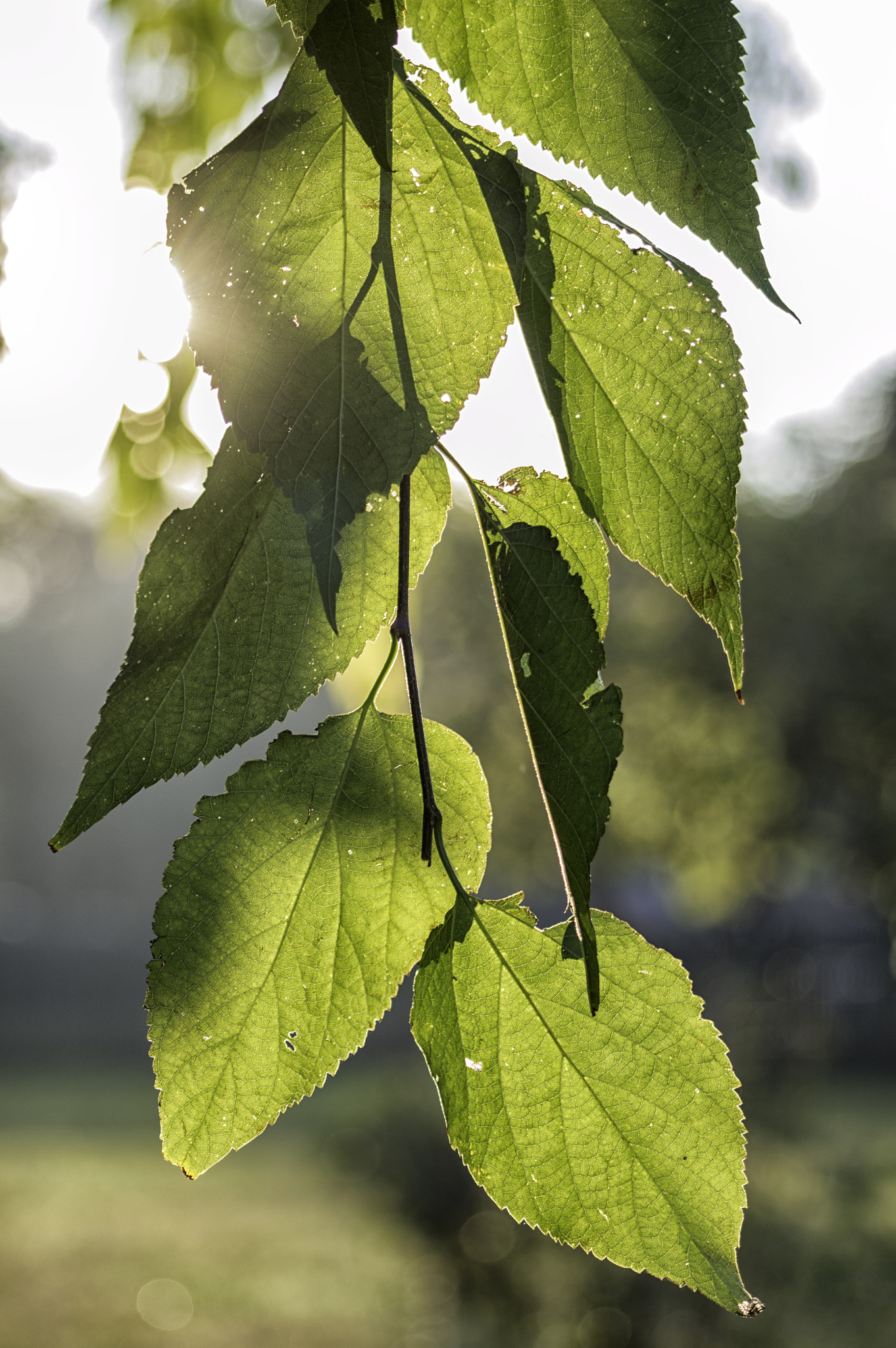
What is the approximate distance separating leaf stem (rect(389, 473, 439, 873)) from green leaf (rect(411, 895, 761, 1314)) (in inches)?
1.3

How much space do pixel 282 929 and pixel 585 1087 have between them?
12 cm

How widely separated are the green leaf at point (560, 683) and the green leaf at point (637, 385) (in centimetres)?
2

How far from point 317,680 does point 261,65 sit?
1314 millimetres

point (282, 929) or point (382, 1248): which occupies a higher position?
point (282, 929)

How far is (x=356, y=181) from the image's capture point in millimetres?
305

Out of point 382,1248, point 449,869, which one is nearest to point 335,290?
point 449,869

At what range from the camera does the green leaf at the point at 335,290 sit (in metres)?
0.28

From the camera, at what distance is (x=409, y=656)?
1.08 ft

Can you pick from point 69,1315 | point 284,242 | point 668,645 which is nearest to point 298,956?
point 284,242

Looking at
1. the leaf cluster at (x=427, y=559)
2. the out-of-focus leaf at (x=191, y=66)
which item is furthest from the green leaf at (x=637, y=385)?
the out-of-focus leaf at (x=191, y=66)

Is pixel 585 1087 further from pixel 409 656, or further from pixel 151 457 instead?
pixel 151 457

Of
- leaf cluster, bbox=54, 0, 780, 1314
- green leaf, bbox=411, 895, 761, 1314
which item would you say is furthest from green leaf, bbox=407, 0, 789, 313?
green leaf, bbox=411, 895, 761, 1314

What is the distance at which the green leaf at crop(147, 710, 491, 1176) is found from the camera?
1.13 feet

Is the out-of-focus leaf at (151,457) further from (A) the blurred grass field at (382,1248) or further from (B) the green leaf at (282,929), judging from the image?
(A) the blurred grass field at (382,1248)
